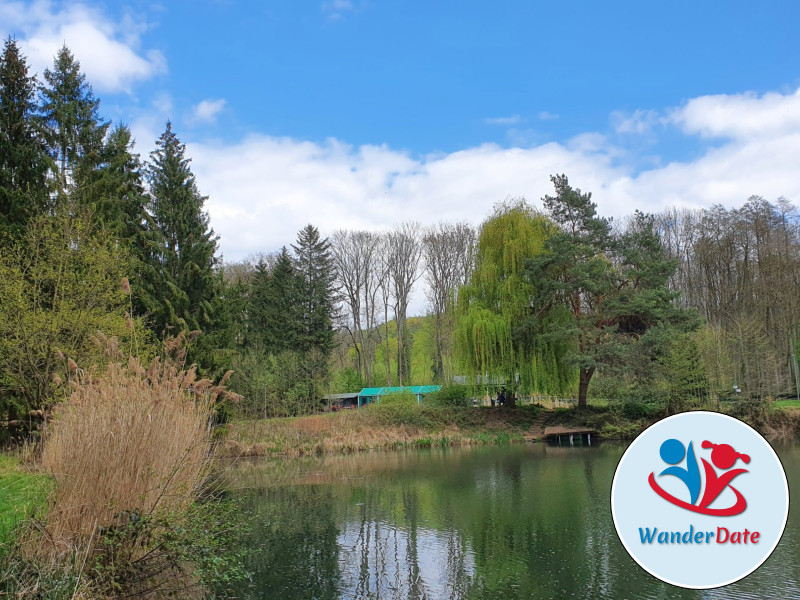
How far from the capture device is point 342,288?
40469 millimetres

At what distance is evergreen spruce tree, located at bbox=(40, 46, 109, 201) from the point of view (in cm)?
1889

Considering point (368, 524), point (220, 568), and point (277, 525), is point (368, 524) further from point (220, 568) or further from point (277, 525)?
point (220, 568)

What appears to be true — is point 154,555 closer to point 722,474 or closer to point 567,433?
point 722,474

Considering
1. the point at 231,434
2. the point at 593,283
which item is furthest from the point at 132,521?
the point at 593,283

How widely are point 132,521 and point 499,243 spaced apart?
75.8 ft

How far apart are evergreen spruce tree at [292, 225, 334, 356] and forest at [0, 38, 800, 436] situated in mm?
125

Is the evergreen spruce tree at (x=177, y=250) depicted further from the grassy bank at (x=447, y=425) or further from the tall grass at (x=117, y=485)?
the tall grass at (x=117, y=485)

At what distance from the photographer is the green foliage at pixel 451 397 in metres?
28.3

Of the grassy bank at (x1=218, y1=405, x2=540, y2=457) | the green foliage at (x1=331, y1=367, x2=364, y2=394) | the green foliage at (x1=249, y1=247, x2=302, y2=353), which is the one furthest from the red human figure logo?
the green foliage at (x1=331, y1=367, x2=364, y2=394)

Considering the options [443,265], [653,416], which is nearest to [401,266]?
[443,265]

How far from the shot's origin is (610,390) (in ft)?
82.1

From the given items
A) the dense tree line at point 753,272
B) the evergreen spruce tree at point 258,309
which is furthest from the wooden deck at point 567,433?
the evergreen spruce tree at point 258,309

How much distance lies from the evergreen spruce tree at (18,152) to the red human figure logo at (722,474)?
17111mm

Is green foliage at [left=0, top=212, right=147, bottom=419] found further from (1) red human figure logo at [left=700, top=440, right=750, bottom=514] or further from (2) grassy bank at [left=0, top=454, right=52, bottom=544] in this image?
(1) red human figure logo at [left=700, top=440, right=750, bottom=514]
